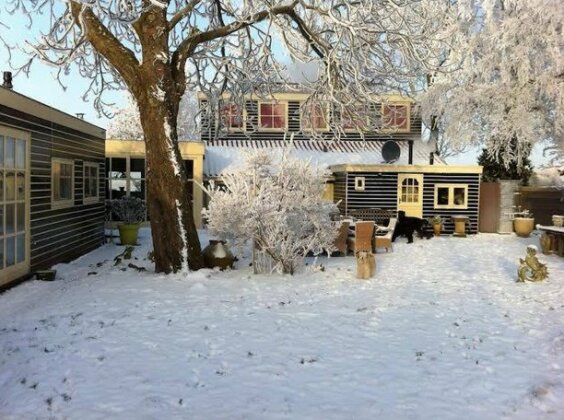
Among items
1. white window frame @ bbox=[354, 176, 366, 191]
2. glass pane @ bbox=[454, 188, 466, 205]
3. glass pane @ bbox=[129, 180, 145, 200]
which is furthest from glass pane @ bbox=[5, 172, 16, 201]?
glass pane @ bbox=[454, 188, 466, 205]

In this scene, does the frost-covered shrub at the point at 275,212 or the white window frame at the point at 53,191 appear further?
the white window frame at the point at 53,191

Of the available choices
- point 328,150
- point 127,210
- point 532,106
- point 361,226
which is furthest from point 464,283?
point 328,150

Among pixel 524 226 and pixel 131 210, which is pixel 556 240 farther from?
pixel 131 210

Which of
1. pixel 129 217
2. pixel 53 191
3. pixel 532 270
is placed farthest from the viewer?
pixel 129 217

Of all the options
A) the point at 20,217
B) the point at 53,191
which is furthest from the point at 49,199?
the point at 20,217

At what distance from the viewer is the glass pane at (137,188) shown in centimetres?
1845

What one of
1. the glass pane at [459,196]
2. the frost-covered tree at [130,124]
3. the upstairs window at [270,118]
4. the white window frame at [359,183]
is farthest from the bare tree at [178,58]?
the frost-covered tree at [130,124]

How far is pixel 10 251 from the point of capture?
330 inches

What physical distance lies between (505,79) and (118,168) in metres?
13.7

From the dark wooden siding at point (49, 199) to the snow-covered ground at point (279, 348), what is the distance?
3.72 feet

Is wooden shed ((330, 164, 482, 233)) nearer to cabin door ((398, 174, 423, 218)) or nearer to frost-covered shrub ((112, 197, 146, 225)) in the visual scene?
cabin door ((398, 174, 423, 218))

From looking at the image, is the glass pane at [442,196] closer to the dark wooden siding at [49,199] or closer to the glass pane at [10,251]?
the dark wooden siding at [49,199]

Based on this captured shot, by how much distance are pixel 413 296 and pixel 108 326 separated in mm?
4457

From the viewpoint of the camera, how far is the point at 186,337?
18.7 feet
